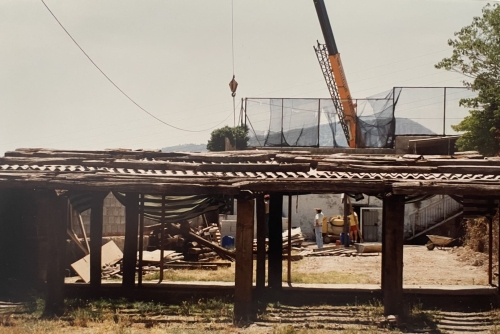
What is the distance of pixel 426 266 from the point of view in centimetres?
1945

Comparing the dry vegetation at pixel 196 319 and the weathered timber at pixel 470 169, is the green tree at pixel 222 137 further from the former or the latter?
the weathered timber at pixel 470 169

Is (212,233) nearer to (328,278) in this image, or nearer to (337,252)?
(337,252)

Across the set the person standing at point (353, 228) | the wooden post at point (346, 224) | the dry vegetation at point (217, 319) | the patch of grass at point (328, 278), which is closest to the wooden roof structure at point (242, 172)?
the dry vegetation at point (217, 319)

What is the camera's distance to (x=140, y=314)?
37.8ft

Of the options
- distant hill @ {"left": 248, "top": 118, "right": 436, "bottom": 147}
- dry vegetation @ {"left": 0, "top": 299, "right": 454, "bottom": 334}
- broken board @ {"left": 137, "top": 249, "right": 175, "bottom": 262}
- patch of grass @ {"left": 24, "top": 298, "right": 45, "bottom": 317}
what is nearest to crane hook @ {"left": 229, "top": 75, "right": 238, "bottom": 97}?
broken board @ {"left": 137, "top": 249, "right": 175, "bottom": 262}

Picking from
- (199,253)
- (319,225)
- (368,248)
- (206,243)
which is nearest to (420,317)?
(206,243)

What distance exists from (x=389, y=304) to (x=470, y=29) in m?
12.8

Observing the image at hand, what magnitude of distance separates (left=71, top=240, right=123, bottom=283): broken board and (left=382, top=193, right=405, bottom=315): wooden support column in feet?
25.8

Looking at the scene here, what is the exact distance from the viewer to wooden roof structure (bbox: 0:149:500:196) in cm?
1042

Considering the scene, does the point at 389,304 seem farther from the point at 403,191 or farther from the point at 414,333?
the point at 403,191

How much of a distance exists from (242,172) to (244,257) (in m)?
1.69

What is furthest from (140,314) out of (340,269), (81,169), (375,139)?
(375,139)

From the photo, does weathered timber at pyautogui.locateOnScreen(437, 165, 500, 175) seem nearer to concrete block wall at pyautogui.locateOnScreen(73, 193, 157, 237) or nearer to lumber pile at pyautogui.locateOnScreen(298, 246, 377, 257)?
lumber pile at pyautogui.locateOnScreen(298, 246, 377, 257)

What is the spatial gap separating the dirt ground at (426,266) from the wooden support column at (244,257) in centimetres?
616
